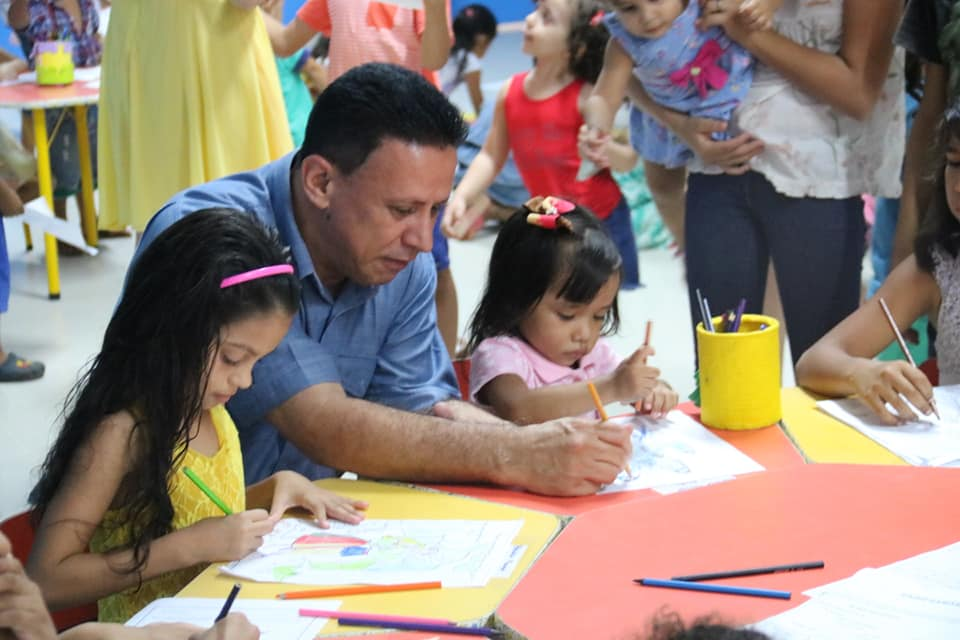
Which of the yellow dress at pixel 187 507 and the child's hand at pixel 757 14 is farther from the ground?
the child's hand at pixel 757 14

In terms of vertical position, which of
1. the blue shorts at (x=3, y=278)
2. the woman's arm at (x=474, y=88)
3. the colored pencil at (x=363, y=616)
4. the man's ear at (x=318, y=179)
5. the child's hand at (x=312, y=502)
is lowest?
the woman's arm at (x=474, y=88)

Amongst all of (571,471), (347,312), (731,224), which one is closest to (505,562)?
(571,471)

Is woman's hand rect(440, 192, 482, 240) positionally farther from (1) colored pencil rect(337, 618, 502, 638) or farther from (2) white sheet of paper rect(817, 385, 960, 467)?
(1) colored pencil rect(337, 618, 502, 638)

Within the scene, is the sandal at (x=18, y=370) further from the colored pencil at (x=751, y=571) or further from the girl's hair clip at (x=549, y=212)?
the colored pencil at (x=751, y=571)

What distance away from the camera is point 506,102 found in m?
3.64

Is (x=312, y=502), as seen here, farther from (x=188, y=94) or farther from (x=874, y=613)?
(x=188, y=94)

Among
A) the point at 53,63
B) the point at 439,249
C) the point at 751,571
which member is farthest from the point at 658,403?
the point at 53,63

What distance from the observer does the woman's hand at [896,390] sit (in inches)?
73.7

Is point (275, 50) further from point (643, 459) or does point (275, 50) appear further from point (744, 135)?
point (643, 459)

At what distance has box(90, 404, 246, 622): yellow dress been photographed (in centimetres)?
160

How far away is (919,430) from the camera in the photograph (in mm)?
1847

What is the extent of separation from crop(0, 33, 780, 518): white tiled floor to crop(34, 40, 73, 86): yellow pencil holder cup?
34.3 inches

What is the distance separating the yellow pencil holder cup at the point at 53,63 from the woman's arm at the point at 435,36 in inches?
88.5

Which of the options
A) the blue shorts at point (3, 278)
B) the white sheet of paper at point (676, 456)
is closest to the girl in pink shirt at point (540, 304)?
the white sheet of paper at point (676, 456)
